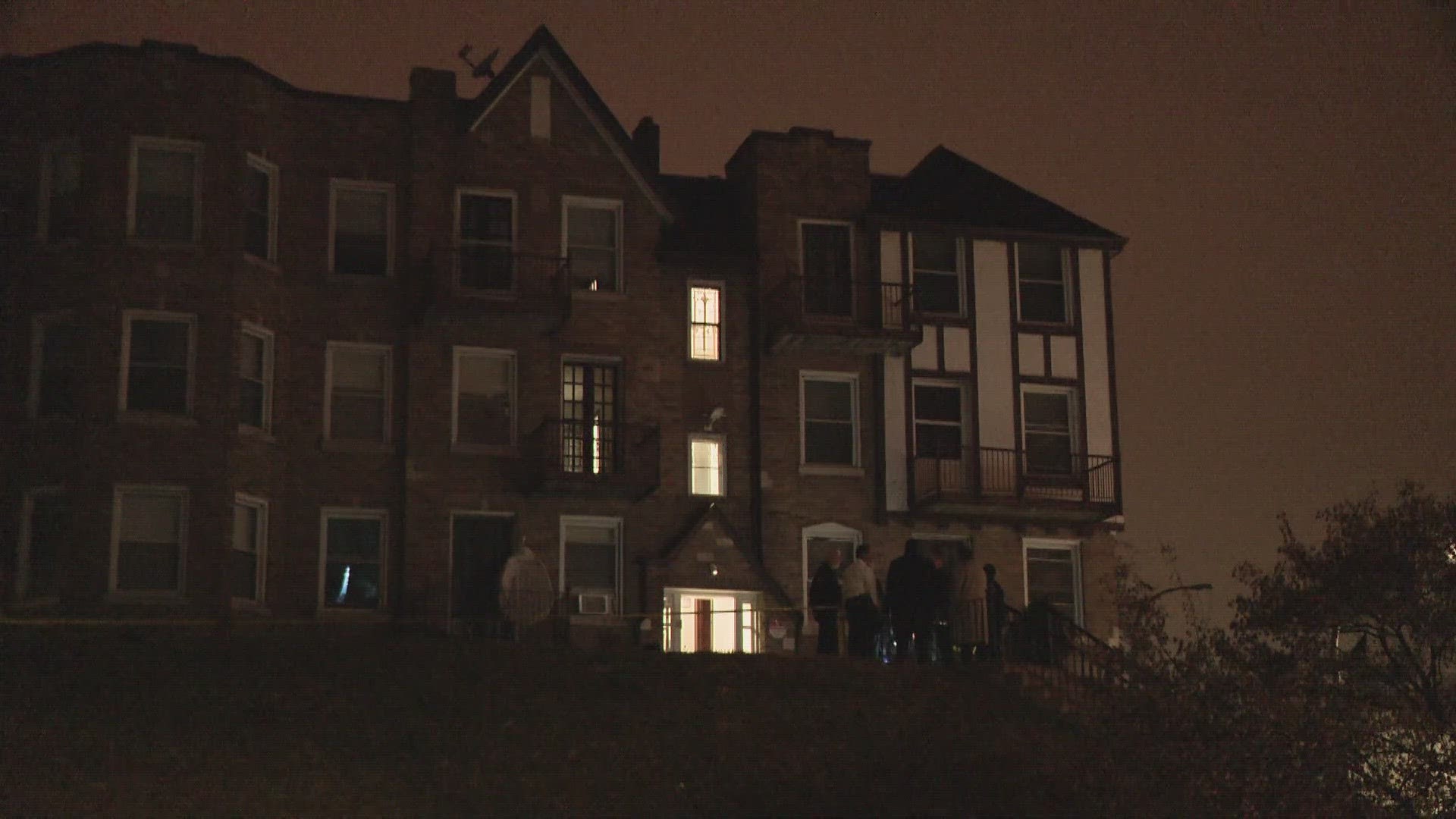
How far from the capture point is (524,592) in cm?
4034

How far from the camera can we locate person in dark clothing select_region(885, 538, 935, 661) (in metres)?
36.4

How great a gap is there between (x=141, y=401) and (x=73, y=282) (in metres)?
2.63

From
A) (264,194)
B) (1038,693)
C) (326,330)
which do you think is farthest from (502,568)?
(1038,693)

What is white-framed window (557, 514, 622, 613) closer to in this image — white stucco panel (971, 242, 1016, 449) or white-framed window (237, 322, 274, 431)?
white-framed window (237, 322, 274, 431)

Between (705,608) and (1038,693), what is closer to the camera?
(1038,693)

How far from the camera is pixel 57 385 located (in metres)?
40.8

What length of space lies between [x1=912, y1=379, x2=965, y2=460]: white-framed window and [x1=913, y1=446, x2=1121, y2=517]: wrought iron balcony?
9.1 inches

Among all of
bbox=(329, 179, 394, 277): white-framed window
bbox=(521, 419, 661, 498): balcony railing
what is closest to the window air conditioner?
bbox=(521, 419, 661, 498): balcony railing

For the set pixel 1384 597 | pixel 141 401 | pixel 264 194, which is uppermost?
pixel 264 194

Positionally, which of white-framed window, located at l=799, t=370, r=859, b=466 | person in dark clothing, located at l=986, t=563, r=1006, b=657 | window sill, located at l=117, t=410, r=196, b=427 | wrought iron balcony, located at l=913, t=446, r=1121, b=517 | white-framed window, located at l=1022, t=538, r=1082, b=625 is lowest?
person in dark clothing, located at l=986, t=563, r=1006, b=657

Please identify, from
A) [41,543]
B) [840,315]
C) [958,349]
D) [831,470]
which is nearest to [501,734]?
[41,543]

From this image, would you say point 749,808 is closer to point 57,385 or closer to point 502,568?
point 502,568

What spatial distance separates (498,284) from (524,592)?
6.93 m

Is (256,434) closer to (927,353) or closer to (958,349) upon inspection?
(927,353)
